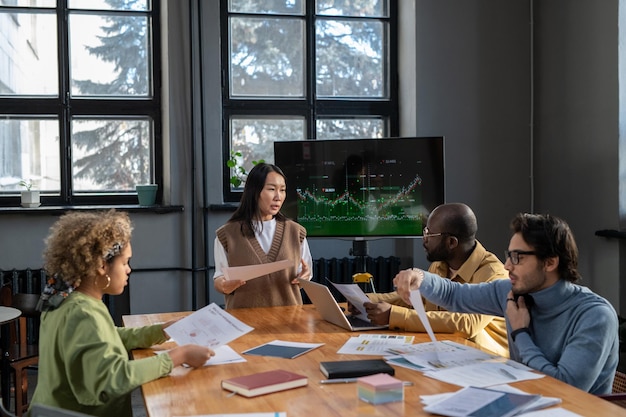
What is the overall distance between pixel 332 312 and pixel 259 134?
2.67 metres

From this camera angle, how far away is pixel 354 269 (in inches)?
209

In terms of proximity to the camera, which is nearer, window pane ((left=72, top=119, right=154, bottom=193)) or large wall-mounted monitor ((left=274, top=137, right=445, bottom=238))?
large wall-mounted monitor ((left=274, top=137, right=445, bottom=238))

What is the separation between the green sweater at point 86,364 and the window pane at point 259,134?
3.31 meters

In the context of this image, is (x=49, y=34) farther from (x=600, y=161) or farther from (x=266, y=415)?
(x=266, y=415)

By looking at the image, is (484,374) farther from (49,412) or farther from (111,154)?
(111,154)

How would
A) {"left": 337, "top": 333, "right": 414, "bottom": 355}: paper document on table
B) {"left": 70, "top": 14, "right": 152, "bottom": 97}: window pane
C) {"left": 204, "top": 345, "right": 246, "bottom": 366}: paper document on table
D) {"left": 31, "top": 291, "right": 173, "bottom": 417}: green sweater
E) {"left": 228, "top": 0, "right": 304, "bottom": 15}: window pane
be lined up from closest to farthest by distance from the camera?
{"left": 31, "top": 291, "right": 173, "bottom": 417}: green sweater < {"left": 204, "top": 345, "right": 246, "bottom": 366}: paper document on table < {"left": 337, "top": 333, "right": 414, "bottom": 355}: paper document on table < {"left": 70, "top": 14, "right": 152, "bottom": 97}: window pane < {"left": 228, "top": 0, "right": 304, "bottom": 15}: window pane

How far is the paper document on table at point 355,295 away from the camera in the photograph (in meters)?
2.94

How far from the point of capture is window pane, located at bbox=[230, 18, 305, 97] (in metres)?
5.42

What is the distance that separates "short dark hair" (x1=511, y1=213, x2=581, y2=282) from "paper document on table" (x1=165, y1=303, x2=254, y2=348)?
3.22ft

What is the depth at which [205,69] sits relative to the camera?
5191 millimetres

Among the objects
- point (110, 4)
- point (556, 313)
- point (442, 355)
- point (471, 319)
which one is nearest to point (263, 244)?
point (471, 319)

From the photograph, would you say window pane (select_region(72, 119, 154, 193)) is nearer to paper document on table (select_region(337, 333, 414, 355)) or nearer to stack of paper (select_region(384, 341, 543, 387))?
paper document on table (select_region(337, 333, 414, 355))

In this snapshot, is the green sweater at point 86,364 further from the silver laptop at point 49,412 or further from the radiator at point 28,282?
the radiator at point 28,282

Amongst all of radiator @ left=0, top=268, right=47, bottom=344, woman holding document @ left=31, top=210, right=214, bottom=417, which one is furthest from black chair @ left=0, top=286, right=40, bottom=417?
woman holding document @ left=31, top=210, right=214, bottom=417
